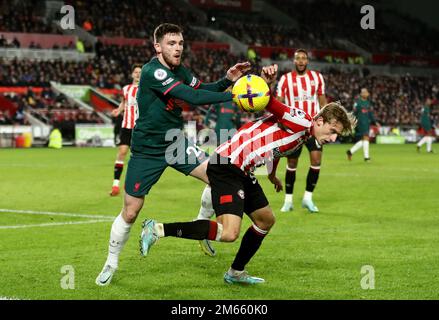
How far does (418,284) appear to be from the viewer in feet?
21.7

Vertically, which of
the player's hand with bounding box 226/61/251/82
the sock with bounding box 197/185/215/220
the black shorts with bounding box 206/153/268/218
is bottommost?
the sock with bounding box 197/185/215/220

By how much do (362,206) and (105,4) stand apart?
4421 cm

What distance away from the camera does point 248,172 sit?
682 centimetres

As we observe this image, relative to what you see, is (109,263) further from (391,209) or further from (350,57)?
(350,57)

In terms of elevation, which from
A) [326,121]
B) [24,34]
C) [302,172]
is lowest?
[302,172]

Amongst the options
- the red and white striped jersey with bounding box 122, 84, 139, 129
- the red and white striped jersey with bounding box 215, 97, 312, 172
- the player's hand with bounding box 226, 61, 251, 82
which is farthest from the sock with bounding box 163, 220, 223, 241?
the red and white striped jersey with bounding box 122, 84, 139, 129

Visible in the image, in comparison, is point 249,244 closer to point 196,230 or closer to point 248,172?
point 196,230

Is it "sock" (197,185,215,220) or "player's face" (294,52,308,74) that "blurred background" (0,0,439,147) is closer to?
"player's face" (294,52,308,74)

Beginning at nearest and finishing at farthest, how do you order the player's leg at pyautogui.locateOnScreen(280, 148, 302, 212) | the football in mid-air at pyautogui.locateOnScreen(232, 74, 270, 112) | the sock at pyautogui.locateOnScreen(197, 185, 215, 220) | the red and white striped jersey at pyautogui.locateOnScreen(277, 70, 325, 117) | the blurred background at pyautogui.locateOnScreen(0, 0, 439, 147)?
the football in mid-air at pyautogui.locateOnScreen(232, 74, 270, 112), the sock at pyautogui.locateOnScreen(197, 185, 215, 220), the player's leg at pyautogui.locateOnScreen(280, 148, 302, 212), the red and white striped jersey at pyautogui.locateOnScreen(277, 70, 325, 117), the blurred background at pyautogui.locateOnScreen(0, 0, 439, 147)

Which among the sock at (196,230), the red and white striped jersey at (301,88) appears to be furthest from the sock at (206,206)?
the red and white striped jersey at (301,88)

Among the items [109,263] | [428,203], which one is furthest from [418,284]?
[428,203]

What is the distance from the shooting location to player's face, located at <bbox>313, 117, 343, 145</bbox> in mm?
6680

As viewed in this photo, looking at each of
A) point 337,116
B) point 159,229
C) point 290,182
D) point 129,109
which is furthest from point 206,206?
point 129,109

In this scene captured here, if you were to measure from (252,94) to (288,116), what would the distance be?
1.50 feet
